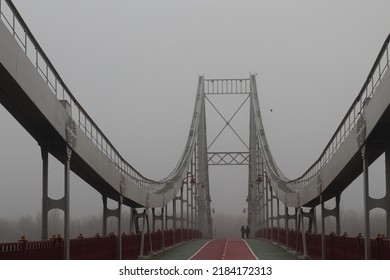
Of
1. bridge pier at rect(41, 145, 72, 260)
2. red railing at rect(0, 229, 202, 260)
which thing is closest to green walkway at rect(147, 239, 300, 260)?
red railing at rect(0, 229, 202, 260)

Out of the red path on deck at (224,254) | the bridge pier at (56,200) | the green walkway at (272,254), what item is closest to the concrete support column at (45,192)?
the bridge pier at (56,200)

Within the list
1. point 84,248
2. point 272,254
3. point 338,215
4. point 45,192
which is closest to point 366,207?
point 84,248

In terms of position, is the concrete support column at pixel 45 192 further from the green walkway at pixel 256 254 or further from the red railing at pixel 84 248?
the green walkway at pixel 256 254

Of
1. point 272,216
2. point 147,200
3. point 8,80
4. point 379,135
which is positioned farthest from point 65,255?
point 272,216

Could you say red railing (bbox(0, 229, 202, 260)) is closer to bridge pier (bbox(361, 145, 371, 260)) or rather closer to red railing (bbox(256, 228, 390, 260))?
red railing (bbox(256, 228, 390, 260))

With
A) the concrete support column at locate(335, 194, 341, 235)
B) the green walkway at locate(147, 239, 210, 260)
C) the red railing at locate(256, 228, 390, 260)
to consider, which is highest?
the concrete support column at locate(335, 194, 341, 235)

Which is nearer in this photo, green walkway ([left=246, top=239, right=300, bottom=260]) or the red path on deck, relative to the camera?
the red path on deck

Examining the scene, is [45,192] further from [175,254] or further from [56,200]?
[175,254]
